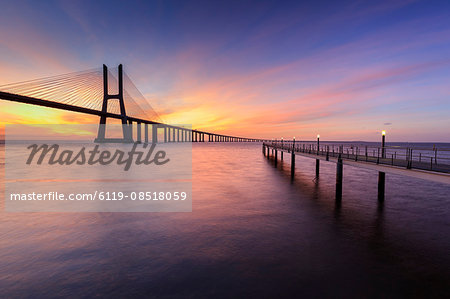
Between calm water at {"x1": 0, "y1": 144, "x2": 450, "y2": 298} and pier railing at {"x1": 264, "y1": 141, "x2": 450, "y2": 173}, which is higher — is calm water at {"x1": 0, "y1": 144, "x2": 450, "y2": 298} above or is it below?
below

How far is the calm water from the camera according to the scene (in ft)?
22.5

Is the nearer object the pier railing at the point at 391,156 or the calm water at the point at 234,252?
the calm water at the point at 234,252

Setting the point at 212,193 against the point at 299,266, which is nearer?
the point at 299,266

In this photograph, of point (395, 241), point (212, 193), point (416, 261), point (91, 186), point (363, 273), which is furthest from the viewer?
point (91, 186)

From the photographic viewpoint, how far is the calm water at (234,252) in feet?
22.5

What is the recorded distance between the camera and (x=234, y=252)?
8.96 metres

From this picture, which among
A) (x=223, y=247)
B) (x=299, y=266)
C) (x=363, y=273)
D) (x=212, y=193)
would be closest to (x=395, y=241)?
(x=363, y=273)

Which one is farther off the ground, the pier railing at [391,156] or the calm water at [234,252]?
the pier railing at [391,156]

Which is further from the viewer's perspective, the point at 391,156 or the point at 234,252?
the point at 391,156

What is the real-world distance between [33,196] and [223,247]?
→ 17407 millimetres

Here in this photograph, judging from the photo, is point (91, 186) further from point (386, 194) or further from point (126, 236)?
point (386, 194)

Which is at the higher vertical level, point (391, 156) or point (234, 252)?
point (391, 156)

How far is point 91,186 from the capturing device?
23547mm

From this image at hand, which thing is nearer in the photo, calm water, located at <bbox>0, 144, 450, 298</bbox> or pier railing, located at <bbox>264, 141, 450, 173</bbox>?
calm water, located at <bbox>0, 144, 450, 298</bbox>
